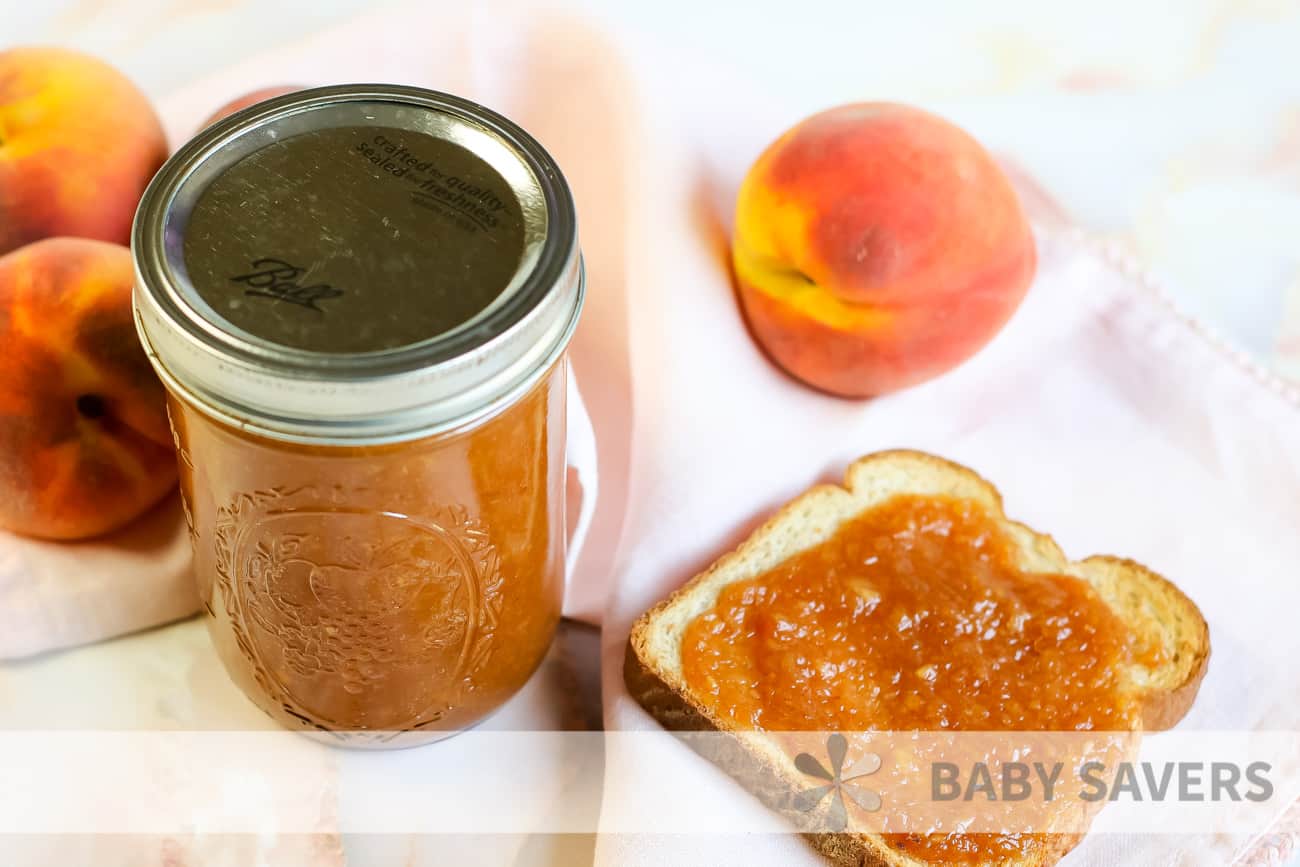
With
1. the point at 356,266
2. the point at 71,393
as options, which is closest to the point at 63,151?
the point at 71,393

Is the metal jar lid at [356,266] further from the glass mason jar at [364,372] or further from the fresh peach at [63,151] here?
the fresh peach at [63,151]

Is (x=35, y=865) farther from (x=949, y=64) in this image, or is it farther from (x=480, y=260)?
(x=949, y=64)

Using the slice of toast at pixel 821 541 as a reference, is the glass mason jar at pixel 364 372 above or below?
above

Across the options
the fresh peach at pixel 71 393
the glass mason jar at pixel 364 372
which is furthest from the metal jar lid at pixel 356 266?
the fresh peach at pixel 71 393

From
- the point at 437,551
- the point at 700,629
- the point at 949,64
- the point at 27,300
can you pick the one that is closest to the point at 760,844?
the point at 700,629

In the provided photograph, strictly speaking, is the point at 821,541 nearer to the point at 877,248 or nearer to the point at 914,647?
the point at 914,647

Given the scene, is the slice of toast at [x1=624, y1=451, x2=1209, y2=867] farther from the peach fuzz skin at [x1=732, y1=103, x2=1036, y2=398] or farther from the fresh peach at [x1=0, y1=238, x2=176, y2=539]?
the fresh peach at [x1=0, y1=238, x2=176, y2=539]
